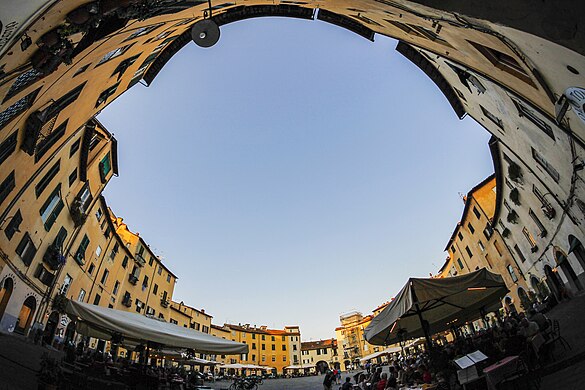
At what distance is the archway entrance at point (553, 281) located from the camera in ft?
57.6

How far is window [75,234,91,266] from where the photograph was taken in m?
19.5

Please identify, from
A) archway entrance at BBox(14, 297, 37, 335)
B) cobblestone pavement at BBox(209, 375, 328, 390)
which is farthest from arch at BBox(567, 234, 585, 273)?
archway entrance at BBox(14, 297, 37, 335)

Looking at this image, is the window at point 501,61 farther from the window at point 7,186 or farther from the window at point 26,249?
the window at point 26,249

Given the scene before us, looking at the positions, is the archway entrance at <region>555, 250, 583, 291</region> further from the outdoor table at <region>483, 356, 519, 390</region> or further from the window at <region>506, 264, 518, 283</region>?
the outdoor table at <region>483, 356, 519, 390</region>

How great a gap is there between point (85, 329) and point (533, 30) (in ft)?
37.2

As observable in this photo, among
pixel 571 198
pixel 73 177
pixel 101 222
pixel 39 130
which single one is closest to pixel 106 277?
pixel 101 222

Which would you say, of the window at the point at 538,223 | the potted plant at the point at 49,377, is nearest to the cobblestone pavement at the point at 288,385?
the potted plant at the point at 49,377

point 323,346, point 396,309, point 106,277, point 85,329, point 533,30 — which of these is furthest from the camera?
point 323,346

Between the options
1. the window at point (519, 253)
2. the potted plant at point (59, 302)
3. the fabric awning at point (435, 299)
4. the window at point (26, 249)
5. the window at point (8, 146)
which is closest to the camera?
the fabric awning at point (435, 299)

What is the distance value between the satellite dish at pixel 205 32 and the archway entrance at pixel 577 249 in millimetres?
17751

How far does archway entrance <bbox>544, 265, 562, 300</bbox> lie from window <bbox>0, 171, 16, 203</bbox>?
91.3ft

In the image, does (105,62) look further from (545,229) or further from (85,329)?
(545,229)

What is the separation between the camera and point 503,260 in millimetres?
26344

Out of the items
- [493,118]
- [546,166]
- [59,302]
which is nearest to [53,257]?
[59,302]
